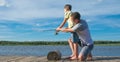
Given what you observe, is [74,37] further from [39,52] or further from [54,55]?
[39,52]

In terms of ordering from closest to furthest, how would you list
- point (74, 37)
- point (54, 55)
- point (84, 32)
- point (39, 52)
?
1. point (84, 32)
2. point (74, 37)
3. point (54, 55)
4. point (39, 52)

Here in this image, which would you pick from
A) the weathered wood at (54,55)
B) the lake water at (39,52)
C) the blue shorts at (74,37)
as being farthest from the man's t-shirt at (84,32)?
the lake water at (39,52)

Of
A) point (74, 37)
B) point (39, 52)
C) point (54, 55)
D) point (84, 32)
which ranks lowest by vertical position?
point (39, 52)

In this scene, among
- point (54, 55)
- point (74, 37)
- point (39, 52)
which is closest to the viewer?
point (74, 37)

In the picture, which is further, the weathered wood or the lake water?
the lake water

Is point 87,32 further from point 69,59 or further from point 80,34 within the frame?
point 69,59

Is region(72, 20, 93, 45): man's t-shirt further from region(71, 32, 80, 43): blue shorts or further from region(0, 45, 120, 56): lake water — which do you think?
region(0, 45, 120, 56): lake water

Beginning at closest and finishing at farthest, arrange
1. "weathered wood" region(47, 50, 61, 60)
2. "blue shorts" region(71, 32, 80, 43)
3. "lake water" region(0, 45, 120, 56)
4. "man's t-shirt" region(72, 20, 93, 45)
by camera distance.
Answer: "man's t-shirt" region(72, 20, 93, 45), "blue shorts" region(71, 32, 80, 43), "weathered wood" region(47, 50, 61, 60), "lake water" region(0, 45, 120, 56)

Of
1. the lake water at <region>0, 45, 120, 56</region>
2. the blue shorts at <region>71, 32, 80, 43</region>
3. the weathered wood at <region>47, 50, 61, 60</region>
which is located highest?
the blue shorts at <region>71, 32, 80, 43</region>

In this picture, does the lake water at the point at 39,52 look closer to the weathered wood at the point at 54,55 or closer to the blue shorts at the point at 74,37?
the weathered wood at the point at 54,55

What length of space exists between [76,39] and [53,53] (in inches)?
53.7

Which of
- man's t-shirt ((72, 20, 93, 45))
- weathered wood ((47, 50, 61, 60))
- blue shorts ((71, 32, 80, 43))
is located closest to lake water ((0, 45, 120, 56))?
weathered wood ((47, 50, 61, 60))

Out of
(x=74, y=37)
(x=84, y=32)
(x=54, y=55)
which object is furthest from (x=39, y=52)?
(x=84, y=32)

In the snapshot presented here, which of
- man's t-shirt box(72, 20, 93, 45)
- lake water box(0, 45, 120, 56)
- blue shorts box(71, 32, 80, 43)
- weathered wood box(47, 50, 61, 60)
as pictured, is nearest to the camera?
man's t-shirt box(72, 20, 93, 45)
